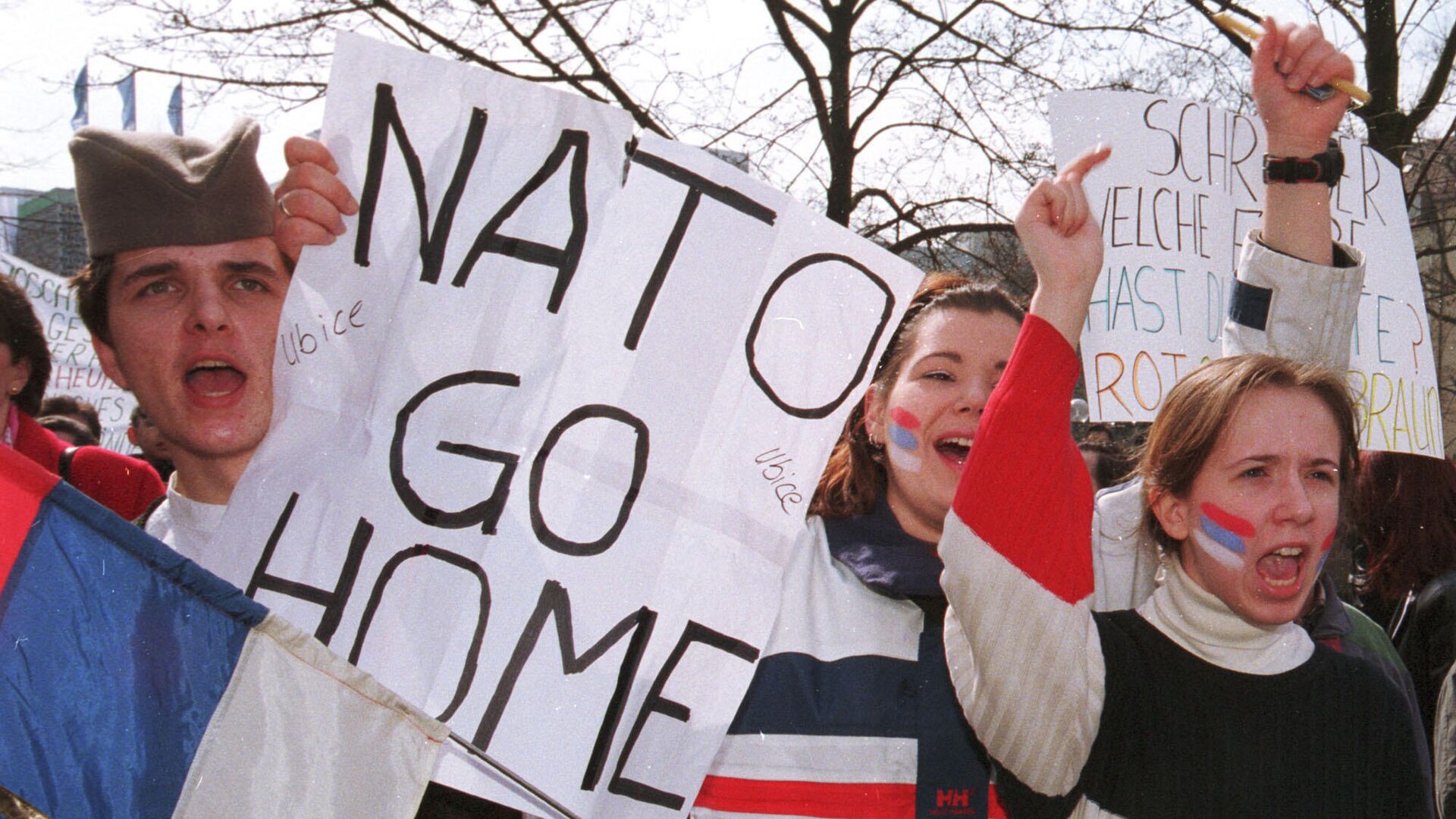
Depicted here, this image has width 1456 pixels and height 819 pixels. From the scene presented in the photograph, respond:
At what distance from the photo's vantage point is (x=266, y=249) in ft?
6.55

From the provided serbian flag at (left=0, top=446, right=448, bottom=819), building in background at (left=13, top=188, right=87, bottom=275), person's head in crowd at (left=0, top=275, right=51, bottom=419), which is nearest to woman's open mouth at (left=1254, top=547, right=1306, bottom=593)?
serbian flag at (left=0, top=446, right=448, bottom=819)

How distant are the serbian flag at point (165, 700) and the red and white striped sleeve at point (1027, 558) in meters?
0.64

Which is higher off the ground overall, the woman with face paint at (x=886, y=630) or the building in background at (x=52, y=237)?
the woman with face paint at (x=886, y=630)

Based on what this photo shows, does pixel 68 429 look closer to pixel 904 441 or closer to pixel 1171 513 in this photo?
pixel 904 441

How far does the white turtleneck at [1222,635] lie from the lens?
1.73 metres

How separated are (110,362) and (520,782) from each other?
43.0 inches

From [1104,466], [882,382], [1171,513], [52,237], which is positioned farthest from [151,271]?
[52,237]

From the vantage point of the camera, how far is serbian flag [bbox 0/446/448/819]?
4.49 feet

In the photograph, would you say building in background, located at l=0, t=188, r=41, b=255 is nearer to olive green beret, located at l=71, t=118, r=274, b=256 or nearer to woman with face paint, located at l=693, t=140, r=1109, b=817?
olive green beret, located at l=71, t=118, r=274, b=256

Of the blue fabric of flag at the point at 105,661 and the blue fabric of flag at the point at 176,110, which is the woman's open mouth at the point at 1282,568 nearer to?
the blue fabric of flag at the point at 105,661

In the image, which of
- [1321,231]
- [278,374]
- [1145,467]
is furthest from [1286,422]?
[278,374]

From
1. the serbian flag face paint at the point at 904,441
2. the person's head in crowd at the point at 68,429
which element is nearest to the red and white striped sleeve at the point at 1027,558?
the serbian flag face paint at the point at 904,441

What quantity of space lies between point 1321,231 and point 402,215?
150 centimetres

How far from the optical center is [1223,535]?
178 centimetres
